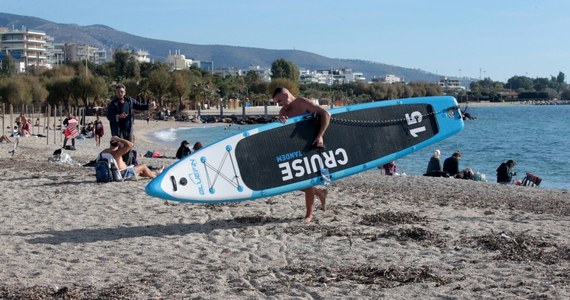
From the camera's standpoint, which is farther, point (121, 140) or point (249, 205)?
point (121, 140)

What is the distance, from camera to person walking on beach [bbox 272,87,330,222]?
835 centimetres

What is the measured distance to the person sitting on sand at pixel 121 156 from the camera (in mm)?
11367

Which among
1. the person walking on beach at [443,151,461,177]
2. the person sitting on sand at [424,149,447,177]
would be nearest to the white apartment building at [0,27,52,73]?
the person sitting on sand at [424,149,447,177]

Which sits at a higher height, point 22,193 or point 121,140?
point 121,140

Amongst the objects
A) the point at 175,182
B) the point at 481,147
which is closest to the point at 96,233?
the point at 175,182

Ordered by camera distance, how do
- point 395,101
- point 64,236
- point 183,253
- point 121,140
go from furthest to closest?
point 121,140, point 395,101, point 64,236, point 183,253

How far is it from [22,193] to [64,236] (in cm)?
325

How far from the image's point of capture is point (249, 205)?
9.58 meters

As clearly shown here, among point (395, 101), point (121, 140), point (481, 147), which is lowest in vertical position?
point (481, 147)

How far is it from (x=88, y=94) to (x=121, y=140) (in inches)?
2209

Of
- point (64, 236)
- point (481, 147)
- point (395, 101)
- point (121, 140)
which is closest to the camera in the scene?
point (64, 236)

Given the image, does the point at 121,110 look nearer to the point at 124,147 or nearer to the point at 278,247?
the point at 124,147

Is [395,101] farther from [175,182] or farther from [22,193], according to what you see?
[22,193]

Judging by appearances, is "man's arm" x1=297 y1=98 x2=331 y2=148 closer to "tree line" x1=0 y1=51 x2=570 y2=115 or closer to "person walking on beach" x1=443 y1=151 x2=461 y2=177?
"person walking on beach" x1=443 y1=151 x2=461 y2=177
